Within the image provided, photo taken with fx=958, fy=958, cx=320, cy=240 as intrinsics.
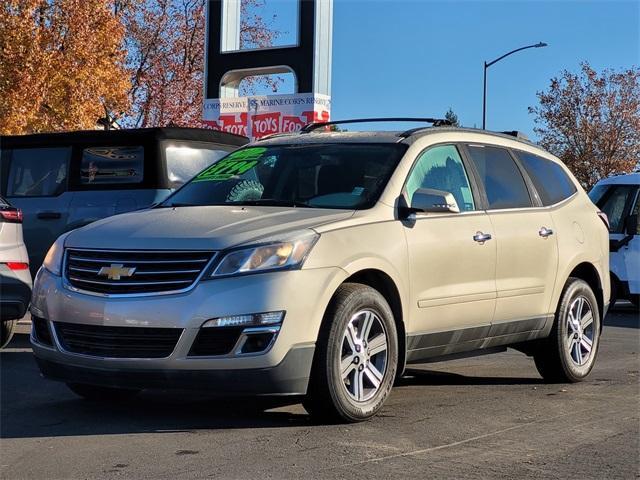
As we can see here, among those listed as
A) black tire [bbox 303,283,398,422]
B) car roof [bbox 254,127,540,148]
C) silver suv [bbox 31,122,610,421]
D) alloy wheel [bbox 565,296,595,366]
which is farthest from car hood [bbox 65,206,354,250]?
alloy wheel [bbox 565,296,595,366]

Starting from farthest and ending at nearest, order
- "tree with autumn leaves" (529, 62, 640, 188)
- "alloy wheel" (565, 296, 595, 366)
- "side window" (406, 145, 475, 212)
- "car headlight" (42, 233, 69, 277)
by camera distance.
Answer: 1. "tree with autumn leaves" (529, 62, 640, 188)
2. "alloy wheel" (565, 296, 595, 366)
3. "side window" (406, 145, 475, 212)
4. "car headlight" (42, 233, 69, 277)

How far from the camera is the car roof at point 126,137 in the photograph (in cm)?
947

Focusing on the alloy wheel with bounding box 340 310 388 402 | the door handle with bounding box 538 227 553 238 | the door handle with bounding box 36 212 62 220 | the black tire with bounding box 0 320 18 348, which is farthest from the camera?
the door handle with bounding box 36 212 62 220

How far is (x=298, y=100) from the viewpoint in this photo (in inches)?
672

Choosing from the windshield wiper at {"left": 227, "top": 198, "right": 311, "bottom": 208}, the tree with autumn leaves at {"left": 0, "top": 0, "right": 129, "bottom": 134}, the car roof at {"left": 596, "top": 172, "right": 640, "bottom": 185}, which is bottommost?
the car roof at {"left": 596, "top": 172, "right": 640, "bottom": 185}

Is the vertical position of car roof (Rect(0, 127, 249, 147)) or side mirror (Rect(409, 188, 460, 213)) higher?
car roof (Rect(0, 127, 249, 147))

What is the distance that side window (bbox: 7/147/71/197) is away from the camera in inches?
388

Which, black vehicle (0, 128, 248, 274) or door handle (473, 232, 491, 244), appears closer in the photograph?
door handle (473, 232, 491, 244)

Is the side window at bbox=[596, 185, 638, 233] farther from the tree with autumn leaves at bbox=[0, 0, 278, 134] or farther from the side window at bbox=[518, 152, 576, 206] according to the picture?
the tree with autumn leaves at bbox=[0, 0, 278, 134]

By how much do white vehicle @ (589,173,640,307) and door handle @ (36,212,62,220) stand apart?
7.97m

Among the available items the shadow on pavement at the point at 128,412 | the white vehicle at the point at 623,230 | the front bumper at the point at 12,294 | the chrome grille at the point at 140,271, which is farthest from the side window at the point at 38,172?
the white vehicle at the point at 623,230

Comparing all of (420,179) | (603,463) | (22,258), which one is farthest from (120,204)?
(603,463)

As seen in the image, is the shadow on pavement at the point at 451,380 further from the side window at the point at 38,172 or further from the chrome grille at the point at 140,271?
the side window at the point at 38,172

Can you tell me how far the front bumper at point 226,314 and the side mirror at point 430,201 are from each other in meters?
0.98
